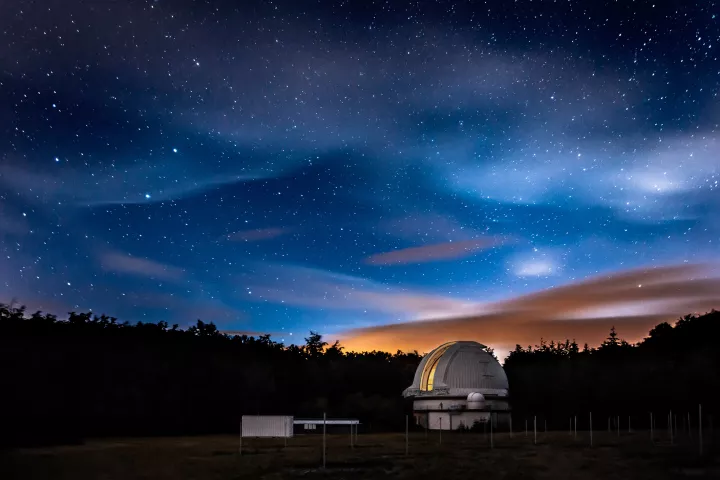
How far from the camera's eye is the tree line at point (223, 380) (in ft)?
159

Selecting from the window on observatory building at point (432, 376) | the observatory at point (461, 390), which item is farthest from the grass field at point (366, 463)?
the window on observatory building at point (432, 376)

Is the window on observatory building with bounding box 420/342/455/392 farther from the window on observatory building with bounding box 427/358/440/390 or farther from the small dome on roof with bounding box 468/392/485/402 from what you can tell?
the small dome on roof with bounding box 468/392/485/402

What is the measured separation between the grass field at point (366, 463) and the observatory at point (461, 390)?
2463 centimetres

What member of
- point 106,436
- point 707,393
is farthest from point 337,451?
point 707,393

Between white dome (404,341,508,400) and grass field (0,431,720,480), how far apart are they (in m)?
25.2

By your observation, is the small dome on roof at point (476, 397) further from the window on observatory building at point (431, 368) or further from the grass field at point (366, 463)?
the grass field at point (366, 463)

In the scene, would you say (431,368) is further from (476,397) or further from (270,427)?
(270,427)

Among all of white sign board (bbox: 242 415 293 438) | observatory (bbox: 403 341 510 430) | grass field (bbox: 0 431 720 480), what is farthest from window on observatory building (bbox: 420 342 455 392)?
grass field (bbox: 0 431 720 480)

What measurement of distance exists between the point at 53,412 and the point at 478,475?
36.5 meters

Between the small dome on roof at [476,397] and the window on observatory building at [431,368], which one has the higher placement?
the window on observatory building at [431,368]

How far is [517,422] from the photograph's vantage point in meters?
65.1

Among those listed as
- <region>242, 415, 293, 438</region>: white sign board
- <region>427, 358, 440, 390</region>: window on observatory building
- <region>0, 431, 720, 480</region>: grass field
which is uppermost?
<region>427, 358, 440, 390</region>: window on observatory building

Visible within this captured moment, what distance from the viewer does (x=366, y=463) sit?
25578 millimetres

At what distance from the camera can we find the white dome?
59.7 m
